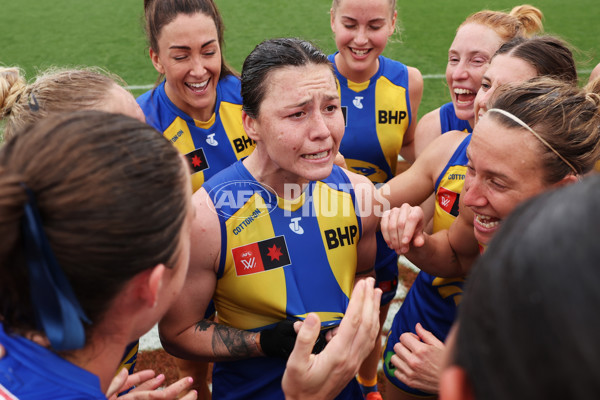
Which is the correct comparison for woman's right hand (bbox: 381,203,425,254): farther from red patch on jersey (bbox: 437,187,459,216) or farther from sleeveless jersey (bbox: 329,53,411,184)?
sleeveless jersey (bbox: 329,53,411,184)

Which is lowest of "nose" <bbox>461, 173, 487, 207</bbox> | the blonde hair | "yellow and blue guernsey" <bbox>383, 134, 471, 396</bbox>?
"yellow and blue guernsey" <bbox>383, 134, 471, 396</bbox>

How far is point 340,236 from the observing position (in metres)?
2.48

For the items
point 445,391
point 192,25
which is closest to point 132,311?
point 445,391

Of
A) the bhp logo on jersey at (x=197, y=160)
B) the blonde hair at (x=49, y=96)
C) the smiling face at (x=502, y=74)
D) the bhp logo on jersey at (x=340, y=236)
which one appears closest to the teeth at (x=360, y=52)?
the smiling face at (x=502, y=74)

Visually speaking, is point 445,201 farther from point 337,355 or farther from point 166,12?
point 166,12

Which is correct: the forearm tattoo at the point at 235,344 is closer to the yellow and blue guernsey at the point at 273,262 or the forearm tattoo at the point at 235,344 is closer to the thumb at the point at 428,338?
the yellow and blue guernsey at the point at 273,262

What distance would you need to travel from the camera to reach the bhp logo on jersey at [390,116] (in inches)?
151

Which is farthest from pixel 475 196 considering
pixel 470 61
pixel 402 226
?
pixel 470 61

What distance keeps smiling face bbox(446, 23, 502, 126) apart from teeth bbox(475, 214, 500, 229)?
1236 millimetres

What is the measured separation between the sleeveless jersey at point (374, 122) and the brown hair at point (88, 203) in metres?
2.57

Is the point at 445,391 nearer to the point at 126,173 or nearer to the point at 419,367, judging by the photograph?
the point at 126,173

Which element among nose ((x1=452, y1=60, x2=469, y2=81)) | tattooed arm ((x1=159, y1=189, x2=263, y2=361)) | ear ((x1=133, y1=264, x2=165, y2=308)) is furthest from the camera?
nose ((x1=452, y1=60, x2=469, y2=81))

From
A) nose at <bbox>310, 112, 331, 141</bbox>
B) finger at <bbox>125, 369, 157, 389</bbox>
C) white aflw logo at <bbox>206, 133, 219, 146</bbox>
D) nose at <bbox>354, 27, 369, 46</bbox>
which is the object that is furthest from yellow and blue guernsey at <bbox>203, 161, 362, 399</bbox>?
nose at <bbox>354, 27, 369, 46</bbox>

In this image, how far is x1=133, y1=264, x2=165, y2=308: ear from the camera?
1.37 m
